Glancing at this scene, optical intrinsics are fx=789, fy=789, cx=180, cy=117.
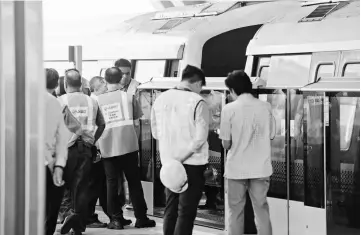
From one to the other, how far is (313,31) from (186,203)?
224 centimetres

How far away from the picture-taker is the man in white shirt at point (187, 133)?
651 cm

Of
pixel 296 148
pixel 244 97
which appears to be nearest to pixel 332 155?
pixel 296 148

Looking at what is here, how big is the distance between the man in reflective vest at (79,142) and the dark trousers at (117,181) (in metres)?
0.53

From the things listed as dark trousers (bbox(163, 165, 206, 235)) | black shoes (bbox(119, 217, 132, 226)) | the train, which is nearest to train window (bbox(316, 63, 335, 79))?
the train

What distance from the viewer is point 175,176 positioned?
21.0 ft

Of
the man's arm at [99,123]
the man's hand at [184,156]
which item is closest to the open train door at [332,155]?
the man's hand at [184,156]

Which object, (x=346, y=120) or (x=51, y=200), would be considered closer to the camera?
(x=51, y=200)

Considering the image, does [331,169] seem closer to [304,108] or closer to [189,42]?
[304,108]

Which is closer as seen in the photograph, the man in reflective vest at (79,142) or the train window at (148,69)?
the man in reflective vest at (79,142)

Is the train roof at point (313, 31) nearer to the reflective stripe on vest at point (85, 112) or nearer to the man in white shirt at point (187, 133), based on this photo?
the man in white shirt at point (187, 133)

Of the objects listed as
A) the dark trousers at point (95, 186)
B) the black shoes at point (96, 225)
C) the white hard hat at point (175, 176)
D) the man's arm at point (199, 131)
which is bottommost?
the black shoes at point (96, 225)

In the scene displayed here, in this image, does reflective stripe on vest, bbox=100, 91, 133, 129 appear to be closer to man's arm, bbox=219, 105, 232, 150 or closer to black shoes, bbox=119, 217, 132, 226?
black shoes, bbox=119, 217, 132, 226

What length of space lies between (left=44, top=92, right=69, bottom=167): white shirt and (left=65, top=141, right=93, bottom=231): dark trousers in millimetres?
1792

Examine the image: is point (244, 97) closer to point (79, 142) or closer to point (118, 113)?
point (79, 142)
